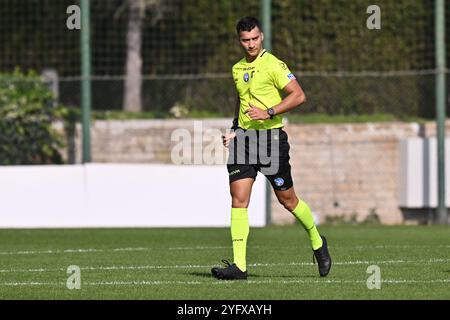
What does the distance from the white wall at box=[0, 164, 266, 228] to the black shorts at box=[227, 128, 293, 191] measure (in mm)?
8336

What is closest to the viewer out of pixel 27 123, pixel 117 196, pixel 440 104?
pixel 117 196

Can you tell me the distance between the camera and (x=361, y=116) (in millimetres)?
24000

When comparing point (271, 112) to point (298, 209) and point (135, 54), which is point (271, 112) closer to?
point (298, 209)

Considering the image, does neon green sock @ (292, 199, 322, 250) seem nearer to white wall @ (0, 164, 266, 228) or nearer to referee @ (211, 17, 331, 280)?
referee @ (211, 17, 331, 280)

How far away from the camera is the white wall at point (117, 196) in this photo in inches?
776

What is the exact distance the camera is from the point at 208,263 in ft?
43.2

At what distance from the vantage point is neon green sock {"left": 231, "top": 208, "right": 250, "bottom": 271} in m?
11.3

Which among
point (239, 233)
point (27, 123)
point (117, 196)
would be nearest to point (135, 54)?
point (27, 123)

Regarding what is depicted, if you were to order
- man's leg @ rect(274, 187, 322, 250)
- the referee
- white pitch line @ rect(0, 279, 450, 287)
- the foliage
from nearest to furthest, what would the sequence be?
white pitch line @ rect(0, 279, 450, 287), the referee, man's leg @ rect(274, 187, 322, 250), the foliage

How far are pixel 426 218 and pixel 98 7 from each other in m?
7.68

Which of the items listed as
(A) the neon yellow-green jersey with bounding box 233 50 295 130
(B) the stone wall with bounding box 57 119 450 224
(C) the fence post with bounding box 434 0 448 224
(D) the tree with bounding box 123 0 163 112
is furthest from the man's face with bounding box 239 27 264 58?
(D) the tree with bounding box 123 0 163 112

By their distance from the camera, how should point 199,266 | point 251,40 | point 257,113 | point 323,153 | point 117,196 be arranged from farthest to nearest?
point 323,153 < point 117,196 < point 199,266 < point 251,40 < point 257,113

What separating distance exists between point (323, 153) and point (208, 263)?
10265 millimetres
